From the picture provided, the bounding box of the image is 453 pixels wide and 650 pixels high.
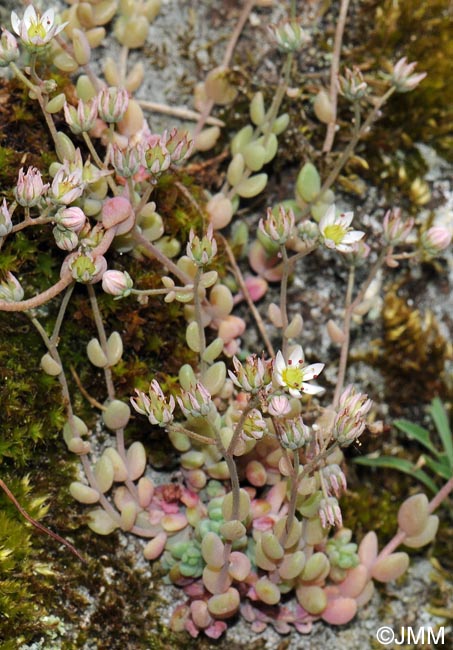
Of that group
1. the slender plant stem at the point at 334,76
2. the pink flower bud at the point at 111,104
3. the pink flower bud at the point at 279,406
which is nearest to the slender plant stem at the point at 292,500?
the pink flower bud at the point at 279,406

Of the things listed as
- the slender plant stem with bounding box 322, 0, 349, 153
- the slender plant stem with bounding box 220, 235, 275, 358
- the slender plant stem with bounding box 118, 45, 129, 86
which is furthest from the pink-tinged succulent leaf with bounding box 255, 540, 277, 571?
the slender plant stem with bounding box 118, 45, 129, 86

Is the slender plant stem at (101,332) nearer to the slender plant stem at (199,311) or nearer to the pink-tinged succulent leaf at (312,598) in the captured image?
the slender plant stem at (199,311)

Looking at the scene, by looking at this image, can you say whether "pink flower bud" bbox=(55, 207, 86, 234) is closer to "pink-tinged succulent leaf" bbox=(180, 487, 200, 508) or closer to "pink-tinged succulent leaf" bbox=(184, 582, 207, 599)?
"pink-tinged succulent leaf" bbox=(180, 487, 200, 508)

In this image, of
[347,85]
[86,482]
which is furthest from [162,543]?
[347,85]

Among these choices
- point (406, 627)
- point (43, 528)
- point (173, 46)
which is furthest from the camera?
point (173, 46)

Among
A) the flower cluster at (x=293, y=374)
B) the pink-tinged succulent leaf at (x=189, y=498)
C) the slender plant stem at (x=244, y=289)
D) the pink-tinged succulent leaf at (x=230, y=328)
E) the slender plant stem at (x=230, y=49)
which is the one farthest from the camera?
the slender plant stem at (x=230, y=49)

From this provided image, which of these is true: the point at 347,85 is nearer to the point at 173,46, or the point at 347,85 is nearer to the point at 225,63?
the point at 225,63
